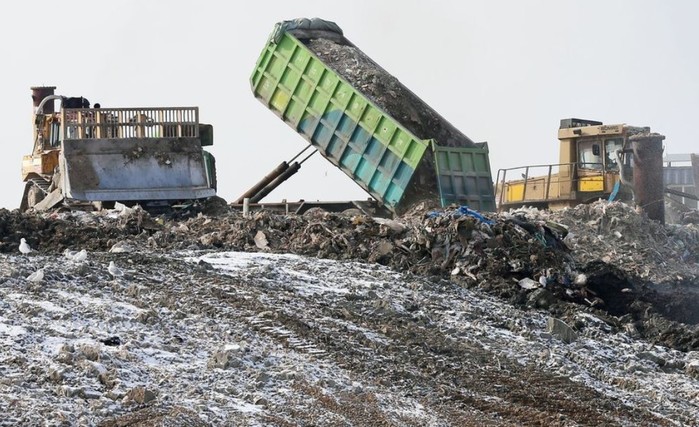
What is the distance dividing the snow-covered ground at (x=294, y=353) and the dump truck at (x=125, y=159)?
17.0 feet

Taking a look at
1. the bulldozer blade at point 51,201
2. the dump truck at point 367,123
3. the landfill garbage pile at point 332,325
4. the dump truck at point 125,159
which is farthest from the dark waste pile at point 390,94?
the bulldozer blade at point 51,201

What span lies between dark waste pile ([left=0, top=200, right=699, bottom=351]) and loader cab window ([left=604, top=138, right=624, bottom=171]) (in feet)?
24.3

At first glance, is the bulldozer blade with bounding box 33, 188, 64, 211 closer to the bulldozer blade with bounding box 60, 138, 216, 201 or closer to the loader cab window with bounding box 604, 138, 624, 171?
the bulldozer blade with bounding box 60, 138, 216, 201

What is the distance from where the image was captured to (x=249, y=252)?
12.9m

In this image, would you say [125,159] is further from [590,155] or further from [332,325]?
[590,155]

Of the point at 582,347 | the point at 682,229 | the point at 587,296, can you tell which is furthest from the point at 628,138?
the point at 582,347

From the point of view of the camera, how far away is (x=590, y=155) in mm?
A: 22625

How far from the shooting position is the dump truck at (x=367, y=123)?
17.2 m

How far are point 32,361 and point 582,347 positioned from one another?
Result: 15.6ft

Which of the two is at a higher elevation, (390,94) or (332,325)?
(390,94)

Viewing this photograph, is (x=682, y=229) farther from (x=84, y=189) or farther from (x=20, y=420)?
(x=20, y=420)

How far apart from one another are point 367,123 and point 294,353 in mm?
8939

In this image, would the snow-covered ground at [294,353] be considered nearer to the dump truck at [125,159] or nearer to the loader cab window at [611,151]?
the dump truck at [125,159]

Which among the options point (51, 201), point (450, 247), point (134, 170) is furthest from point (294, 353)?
point (51, 201)
